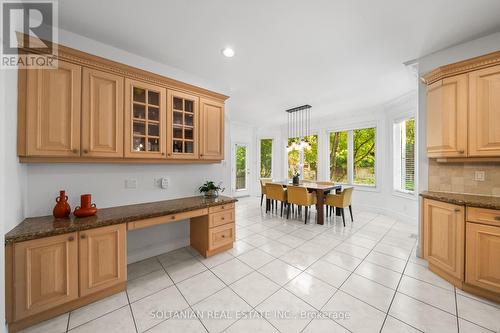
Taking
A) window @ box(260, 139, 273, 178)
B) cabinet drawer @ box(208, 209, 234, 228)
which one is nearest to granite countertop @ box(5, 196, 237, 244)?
cabinet drawer @ box(208, 209, 234, 228)

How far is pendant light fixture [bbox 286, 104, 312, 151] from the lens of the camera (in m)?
4.76

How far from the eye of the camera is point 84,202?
6.44ft

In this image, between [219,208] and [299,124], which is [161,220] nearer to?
[219,208]

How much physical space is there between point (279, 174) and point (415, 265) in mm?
5178

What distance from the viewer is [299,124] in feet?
21.2

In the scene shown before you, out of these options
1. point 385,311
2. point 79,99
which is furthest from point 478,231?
point 79,99

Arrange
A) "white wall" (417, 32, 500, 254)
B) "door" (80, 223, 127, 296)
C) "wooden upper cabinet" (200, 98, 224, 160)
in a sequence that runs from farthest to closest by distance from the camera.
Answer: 1. "wooden upper cabinet" (200, 98, 224, 160)
2. "white wall" (417, 32, 500, 254)
3. "door" (80, 223, 127, 296)

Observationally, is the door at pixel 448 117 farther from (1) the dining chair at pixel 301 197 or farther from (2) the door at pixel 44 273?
(2) the door at pixel 44 273

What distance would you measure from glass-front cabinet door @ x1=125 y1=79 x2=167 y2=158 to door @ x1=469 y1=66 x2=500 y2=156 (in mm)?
3552

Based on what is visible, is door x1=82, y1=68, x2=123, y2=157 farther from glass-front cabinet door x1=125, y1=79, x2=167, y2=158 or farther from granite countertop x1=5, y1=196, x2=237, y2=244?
granite countertop x1=5, y1=196, x2=237, y2=244

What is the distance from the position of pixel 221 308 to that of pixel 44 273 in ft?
4.78

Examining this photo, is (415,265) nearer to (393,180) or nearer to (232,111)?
(393,180)

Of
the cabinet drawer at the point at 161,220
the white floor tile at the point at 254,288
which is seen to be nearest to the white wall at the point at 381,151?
the white floor tile at the point at 254,288

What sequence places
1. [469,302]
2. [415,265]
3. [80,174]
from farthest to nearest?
[415,265]
[80,174]
[469,302]
